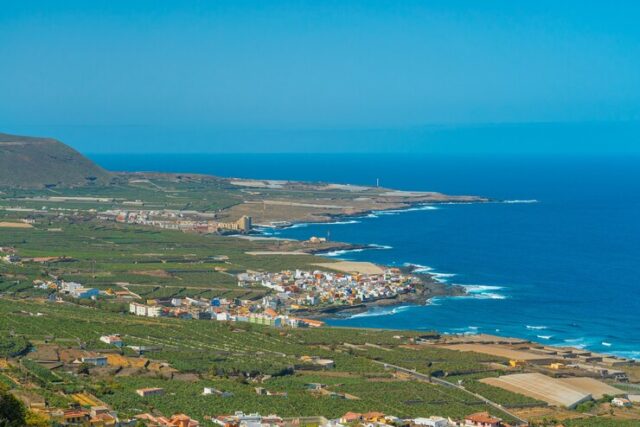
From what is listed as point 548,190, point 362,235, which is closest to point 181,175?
point 548,190

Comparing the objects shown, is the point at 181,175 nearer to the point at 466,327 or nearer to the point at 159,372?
the point at 466,327

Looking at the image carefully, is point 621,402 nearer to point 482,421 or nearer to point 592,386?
point 592,386

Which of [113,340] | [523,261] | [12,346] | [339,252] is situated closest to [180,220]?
[339,252]

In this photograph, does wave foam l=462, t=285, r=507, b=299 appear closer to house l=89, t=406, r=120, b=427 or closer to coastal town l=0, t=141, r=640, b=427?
coastal town l=0, t=141, r=640, b=427

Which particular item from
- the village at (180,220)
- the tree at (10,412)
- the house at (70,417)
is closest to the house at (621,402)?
the house at (70,417)

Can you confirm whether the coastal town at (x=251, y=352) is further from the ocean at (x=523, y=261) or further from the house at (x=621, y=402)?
the ocean at (x=523, y=261)

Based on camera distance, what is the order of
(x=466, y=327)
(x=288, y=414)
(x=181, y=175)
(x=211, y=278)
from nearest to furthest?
(x=288, y=414) → (x=466, y=327) → (x=211, y=278) → (x=181, y=175)
